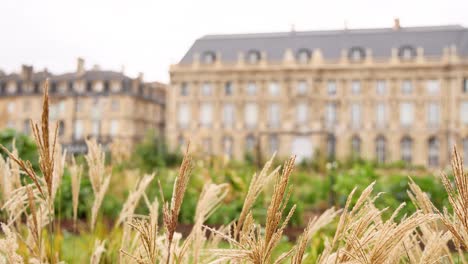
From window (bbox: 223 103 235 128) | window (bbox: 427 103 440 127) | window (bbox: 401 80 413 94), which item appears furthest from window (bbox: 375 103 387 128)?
window (bbox: 223 103 235 128)

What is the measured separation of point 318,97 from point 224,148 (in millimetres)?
6176

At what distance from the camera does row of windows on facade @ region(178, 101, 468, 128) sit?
3266 centimetres

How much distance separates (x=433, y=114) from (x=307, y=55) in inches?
302

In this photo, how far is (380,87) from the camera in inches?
1320

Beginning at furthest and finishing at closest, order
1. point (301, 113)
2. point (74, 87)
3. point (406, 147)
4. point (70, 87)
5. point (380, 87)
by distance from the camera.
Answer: point (74, 87), point (70, 87), point (301, 113), point (380, 87), point (406, 147)

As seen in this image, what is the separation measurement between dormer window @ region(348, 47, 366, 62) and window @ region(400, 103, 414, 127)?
11.4ft

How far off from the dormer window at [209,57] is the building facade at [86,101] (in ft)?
17.7

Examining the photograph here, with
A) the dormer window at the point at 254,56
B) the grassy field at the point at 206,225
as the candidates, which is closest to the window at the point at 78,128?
the dormer window at the point at 254,56

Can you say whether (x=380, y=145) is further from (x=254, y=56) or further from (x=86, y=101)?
(x=86, y=101)

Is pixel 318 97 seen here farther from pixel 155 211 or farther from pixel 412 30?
pixel 155 211

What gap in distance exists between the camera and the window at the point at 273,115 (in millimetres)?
34375

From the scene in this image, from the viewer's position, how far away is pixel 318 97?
1334 inches

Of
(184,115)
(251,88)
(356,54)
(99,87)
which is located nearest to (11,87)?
(99,87)

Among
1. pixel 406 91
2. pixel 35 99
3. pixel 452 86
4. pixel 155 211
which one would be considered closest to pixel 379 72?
pixel 406 91
